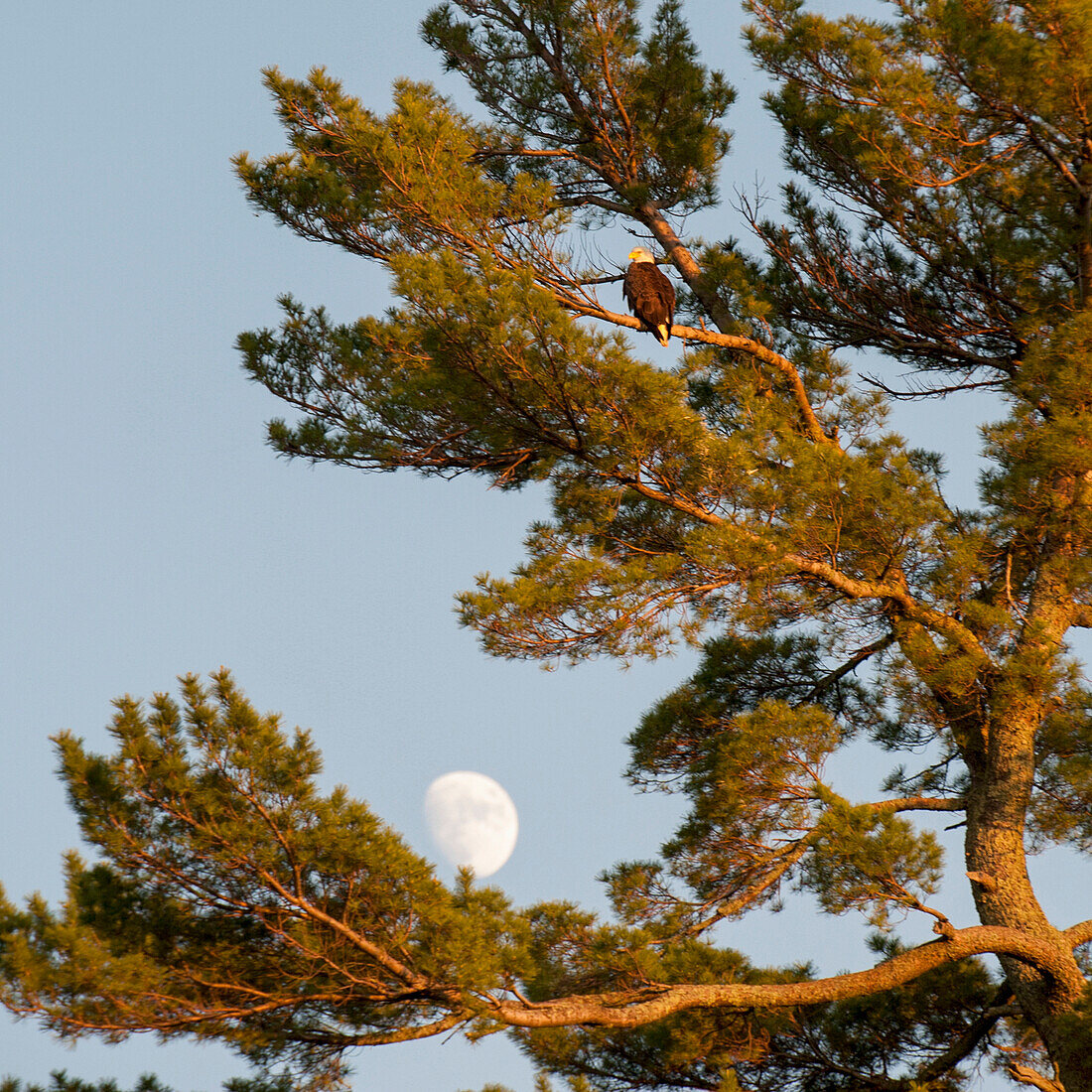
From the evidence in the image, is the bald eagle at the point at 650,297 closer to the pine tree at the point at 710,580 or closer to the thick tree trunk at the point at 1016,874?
the pine tree at the point at 710,580

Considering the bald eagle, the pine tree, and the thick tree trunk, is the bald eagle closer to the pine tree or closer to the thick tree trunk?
the pine tree

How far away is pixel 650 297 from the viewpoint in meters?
7.35

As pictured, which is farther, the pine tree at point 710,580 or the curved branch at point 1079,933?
the curved branch at point 1079,933

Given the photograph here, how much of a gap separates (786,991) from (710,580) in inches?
76.9

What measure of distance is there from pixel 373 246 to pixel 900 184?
315 centimetres

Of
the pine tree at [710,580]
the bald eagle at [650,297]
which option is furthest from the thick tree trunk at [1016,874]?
the bald eagle at [650,297]

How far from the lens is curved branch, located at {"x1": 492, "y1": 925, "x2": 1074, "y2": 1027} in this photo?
512 cm

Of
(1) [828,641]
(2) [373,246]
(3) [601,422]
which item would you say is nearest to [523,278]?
(3) [601,422]

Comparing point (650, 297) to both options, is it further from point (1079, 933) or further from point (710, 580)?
point (1079, 933)

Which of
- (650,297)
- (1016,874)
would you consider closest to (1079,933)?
(1016,874)

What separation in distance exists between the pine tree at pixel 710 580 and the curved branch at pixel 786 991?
2cm

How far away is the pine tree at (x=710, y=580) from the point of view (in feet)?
16.3

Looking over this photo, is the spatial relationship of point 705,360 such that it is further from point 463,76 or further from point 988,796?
point 463,76

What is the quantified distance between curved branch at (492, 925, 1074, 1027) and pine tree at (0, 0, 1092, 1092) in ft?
0.06
